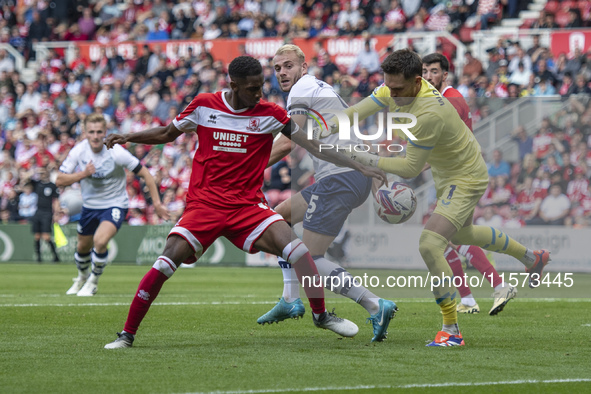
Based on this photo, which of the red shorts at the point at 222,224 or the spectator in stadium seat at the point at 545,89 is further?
the spectator in stadium seat at the point at 545,89

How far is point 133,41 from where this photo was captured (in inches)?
1088

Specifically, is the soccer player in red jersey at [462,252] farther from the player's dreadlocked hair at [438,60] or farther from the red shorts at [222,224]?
the red shorts at [222,224]

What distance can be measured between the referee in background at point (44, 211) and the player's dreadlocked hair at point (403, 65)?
15952mm

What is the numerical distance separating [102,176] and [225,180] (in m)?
5.67

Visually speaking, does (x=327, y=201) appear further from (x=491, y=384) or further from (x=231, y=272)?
→ (x=231, y=272)

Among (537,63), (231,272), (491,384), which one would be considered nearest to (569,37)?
(537,63)

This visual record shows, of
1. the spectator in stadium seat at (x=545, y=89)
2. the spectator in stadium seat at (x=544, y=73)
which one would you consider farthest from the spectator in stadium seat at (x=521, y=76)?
the spectator in stadium seat at (x=545, y=89)

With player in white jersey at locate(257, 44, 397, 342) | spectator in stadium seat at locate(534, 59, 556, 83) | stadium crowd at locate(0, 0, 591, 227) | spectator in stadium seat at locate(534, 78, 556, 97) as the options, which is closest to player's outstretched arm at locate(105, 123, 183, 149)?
player in white jersey at locate(257, 44, 397, 342)

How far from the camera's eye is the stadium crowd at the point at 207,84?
16453 mm

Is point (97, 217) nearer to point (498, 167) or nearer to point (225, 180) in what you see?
point (225, 180)

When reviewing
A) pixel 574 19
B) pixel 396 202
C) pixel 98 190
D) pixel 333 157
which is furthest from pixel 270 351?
pixel 574 19

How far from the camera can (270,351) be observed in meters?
6.70

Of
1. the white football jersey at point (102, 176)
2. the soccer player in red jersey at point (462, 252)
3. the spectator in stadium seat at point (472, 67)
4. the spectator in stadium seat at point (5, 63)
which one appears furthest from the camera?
the spectator in stadium seat at point (5, 63)

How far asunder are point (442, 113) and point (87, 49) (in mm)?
23092
